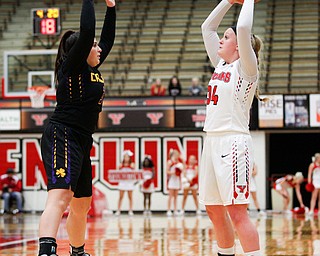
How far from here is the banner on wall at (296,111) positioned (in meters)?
21.7

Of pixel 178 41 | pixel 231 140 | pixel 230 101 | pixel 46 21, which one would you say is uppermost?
pixel 46 21

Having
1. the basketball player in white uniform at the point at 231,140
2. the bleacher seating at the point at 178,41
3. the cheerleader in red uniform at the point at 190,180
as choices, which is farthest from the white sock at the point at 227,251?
the bleacher seating at the point at 178,41

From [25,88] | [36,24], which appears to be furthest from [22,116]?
[36,24]

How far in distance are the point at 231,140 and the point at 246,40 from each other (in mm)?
741

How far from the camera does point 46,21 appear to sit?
23.2 metres

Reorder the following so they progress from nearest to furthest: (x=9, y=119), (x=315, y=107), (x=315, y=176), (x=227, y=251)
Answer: (x=227, y=251) < (x=315, y=176) < (x=315, y=107) < (x=9, y=119)

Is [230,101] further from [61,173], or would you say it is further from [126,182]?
[126,182]

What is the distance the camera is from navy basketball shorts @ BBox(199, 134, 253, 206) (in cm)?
580

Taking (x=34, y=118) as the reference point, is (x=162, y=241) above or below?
below

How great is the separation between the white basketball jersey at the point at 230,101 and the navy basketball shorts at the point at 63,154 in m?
0.98

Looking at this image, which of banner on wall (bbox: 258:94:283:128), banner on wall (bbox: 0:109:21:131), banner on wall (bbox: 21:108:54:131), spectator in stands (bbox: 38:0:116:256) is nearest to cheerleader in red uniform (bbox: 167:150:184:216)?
banner on wall (bbox: 258:94:283:128)

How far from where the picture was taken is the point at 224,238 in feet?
20.1

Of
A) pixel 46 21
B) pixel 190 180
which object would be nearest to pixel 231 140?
pixel 190 180

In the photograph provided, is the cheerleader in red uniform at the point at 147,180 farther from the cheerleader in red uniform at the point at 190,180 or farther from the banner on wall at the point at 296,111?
the banner on wall at the point at 296,111
